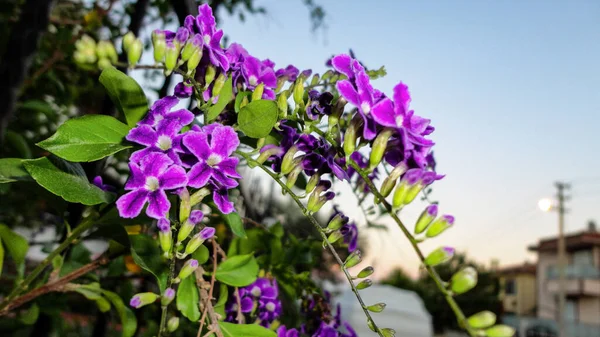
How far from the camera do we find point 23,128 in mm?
2336

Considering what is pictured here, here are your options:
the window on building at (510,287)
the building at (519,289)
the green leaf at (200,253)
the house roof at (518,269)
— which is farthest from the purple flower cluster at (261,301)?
the window on building at (510,287)

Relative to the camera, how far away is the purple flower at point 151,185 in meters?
0.53

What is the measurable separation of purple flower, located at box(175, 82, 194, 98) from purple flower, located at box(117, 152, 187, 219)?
0.43 feet

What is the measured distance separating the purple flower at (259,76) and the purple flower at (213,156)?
13 centimetres

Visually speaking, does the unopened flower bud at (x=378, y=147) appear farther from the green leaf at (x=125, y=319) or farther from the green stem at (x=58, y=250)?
the green leaf at (x=125, y=319)

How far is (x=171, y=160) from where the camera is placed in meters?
0.55

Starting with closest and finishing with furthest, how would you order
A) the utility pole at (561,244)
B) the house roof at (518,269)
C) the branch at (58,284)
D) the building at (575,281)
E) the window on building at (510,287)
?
1. the branch at (58,284)
2. the utility pole at (561,244)
3. the building at (575,281)
4. the house roof at (518,269)
5. the window on building at (510,287)

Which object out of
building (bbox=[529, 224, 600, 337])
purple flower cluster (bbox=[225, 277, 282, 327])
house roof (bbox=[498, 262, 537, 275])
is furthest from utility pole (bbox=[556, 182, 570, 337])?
purple flower cluster (bbox=[225, 277, 282, 327])

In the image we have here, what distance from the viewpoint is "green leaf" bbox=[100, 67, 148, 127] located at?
23.7 inches

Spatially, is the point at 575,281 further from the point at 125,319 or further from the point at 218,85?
the point at 218,85

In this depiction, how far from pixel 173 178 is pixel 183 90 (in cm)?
15

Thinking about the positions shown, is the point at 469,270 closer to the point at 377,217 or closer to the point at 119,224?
the point at 119,224

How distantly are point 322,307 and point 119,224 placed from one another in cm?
39

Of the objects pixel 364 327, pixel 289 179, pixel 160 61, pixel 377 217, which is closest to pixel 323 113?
pixel 289 179
